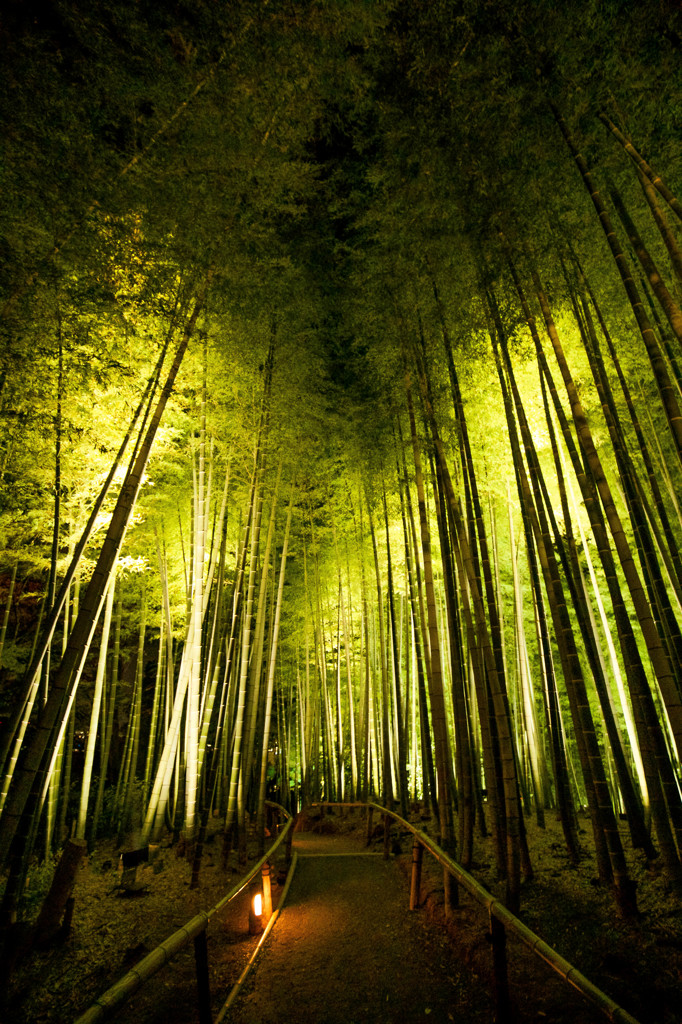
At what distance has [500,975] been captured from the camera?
1.81 meters

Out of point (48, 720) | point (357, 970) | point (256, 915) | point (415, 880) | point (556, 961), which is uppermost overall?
point (48, 720)

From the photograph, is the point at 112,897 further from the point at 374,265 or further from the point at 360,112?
the point at 360,112

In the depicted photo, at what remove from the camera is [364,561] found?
25.6ft

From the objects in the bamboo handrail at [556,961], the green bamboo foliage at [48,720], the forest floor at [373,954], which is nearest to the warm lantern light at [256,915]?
the forest floor at [373,954]

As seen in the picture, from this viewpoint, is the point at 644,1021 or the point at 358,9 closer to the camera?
the point at 644,1021

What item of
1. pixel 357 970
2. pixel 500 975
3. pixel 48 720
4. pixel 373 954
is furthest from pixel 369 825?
pixel 48 720

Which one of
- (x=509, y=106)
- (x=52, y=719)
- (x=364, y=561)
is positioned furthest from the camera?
(x=364, y=561)

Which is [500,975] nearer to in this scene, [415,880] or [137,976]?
[137,976]

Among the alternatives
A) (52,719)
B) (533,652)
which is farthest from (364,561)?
(52,719)

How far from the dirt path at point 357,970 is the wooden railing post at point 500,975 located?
1.66ft

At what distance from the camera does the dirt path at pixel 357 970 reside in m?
2.31

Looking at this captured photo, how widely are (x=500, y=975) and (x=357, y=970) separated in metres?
1.37

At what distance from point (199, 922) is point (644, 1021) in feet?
5.65

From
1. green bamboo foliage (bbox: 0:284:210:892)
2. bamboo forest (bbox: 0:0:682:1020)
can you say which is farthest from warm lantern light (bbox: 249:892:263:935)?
green bamboo foliage (bbox: 0:284:210:892)
